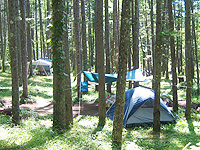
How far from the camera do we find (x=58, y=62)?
7156mm

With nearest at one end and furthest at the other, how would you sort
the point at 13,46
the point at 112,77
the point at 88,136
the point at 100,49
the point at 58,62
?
the point at 58,62
the point at 88,136
the point at 13,46
the point at 100,49
the point at 112,77

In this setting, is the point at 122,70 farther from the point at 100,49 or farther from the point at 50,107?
the point at 50,107

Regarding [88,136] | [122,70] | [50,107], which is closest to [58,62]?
[122,70]

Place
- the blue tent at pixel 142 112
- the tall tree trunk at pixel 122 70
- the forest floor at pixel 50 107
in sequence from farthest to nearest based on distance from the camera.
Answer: the forest floor at pixel 50 107
the blue tent at pixel 142 112
the tall tree trunk at pixel 122 70

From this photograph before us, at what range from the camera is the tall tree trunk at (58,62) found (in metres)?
7.02

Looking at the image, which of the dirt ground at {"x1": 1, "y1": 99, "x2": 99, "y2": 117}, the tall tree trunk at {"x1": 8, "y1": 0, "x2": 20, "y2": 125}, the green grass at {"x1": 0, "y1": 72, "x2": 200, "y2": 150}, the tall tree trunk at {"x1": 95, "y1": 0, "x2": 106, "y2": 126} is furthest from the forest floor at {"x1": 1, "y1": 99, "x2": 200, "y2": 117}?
the tall tree trunk at {"x1": 8, "y1": 0, "x2": 20, "y2": 125}

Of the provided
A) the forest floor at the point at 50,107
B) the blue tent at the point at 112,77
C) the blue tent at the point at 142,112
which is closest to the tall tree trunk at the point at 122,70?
the blue tent at the point at 142,112

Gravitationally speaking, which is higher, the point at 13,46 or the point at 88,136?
the point at 13,46

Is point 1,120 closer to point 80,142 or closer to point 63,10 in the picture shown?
point 80,142

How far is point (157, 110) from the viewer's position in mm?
9367

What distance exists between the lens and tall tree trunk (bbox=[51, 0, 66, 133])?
7.02 meters

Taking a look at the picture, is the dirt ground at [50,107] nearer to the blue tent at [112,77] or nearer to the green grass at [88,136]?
the green grass at [88,136]

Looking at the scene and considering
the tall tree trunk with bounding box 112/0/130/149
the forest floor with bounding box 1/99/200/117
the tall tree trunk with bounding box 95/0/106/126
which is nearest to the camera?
the tall tree trunk with bounding box 112/0/130/149

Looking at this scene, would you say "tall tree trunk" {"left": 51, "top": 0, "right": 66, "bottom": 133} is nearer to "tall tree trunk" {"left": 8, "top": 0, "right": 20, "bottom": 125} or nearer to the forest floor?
"tall tree trunk" {"left": 8, "top": 0, "right": 20, "bottom": 125}
